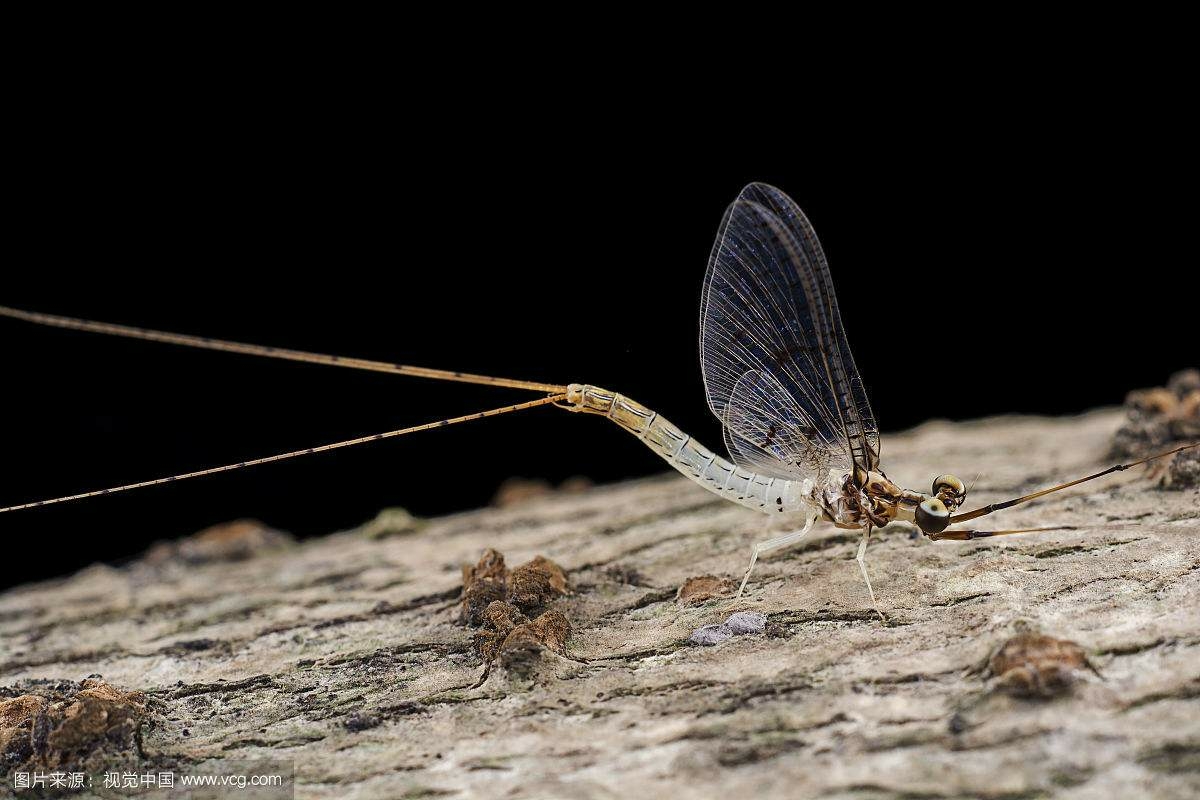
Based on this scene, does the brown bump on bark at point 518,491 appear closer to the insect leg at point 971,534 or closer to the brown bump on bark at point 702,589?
the brown bump on bark at point 702,589

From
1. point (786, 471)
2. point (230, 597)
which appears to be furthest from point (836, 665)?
point (230, 597)

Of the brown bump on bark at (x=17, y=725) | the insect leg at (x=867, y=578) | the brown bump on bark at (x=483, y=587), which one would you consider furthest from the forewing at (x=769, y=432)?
the brown bump on bark at (x=17, y=725)

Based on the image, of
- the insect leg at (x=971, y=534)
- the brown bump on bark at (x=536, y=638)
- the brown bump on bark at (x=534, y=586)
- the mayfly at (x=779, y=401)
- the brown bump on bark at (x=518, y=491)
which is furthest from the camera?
the brown bump on bark at (x=518, y=491)

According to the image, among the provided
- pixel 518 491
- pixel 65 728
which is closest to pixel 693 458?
pixel 518 491

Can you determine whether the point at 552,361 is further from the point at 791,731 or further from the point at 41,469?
the point at 41,469

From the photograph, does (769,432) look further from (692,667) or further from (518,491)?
(518,491)
